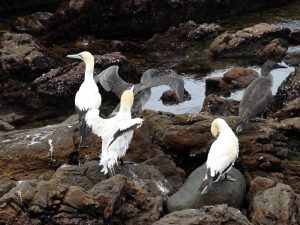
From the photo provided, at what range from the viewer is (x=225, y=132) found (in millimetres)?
11508

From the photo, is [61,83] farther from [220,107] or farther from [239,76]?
[220,107]

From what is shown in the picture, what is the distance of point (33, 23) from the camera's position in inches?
1194

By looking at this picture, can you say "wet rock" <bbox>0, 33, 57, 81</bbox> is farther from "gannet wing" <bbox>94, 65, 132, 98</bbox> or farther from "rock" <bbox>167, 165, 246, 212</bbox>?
"rock" <bbox>167, 165, 246, 212</bbox>

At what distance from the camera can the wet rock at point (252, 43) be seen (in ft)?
80.6

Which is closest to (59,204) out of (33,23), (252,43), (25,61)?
(25,61)

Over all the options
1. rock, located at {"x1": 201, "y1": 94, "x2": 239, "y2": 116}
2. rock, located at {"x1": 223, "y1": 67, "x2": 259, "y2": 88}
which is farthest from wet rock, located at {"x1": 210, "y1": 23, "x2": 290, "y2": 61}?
rock, located at {"x1": 201, "y1": 94, "x2": 239, "y2": 116}

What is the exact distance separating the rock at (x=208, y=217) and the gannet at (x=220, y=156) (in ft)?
3.11

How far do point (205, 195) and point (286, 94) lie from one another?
7.67 meters

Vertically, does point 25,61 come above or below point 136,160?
below

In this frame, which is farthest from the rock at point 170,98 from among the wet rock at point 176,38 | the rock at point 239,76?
the wet rock at point 176,38

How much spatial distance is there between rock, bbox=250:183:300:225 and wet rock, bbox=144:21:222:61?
15557 millimetres

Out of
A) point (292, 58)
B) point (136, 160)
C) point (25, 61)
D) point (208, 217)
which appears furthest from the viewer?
point (292, 58)

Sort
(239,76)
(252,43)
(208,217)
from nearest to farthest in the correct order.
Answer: (208,217), (239,76), (252,43)

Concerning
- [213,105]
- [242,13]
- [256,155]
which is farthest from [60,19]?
[256,155]
